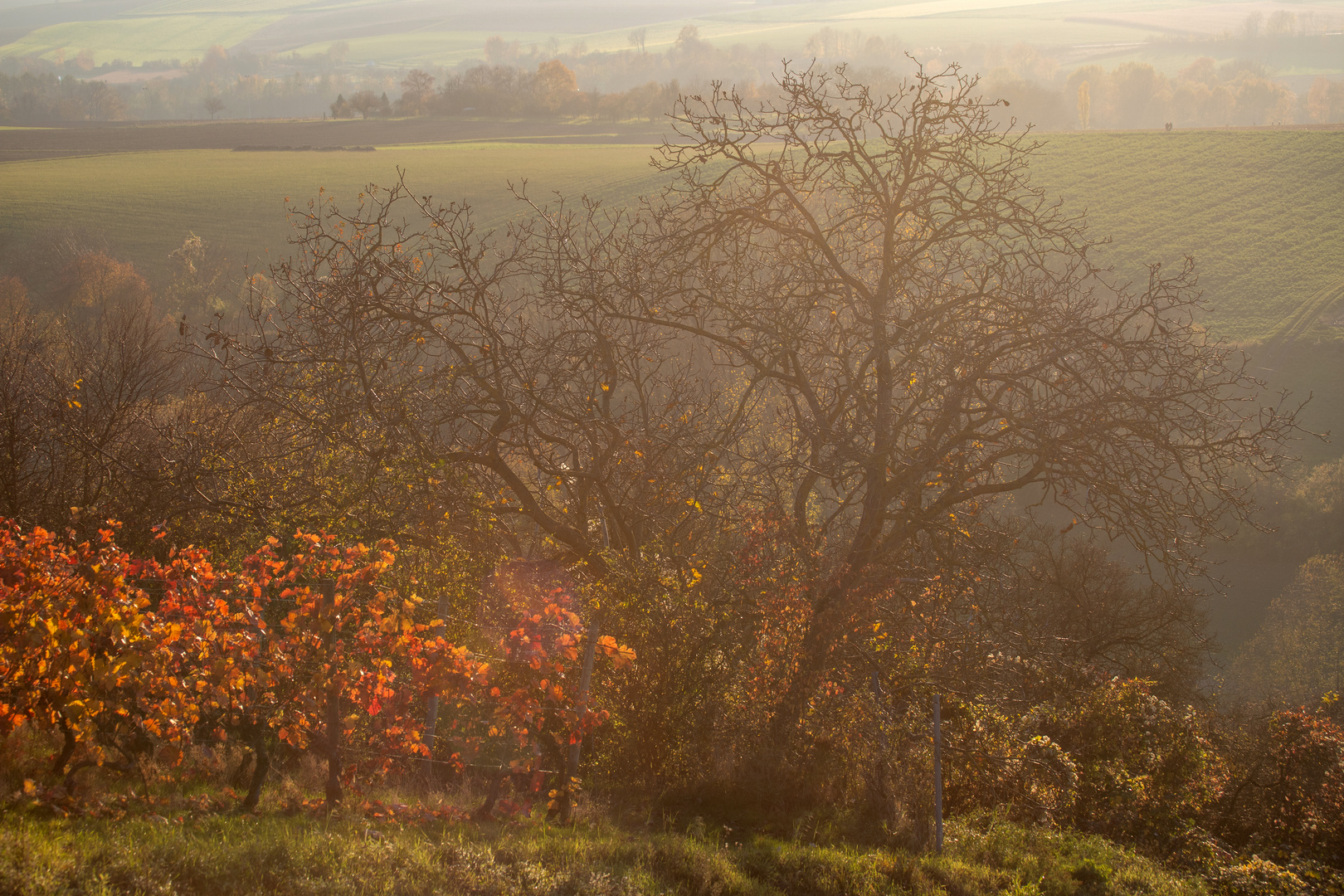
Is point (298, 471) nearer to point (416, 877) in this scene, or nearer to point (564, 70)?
point (416, 877)

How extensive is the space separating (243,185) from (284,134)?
24.5 meters

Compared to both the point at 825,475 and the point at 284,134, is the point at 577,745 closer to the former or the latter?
→ the point at 825,475

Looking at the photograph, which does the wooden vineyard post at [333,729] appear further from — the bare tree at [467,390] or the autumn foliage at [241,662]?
the bare tree at [467,390]

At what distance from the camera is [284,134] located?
80.1 meters

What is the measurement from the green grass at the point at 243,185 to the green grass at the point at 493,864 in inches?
1787

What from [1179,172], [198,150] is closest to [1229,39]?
[1179,172]

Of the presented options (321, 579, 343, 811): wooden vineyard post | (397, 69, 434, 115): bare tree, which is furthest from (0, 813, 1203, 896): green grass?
(397, 69, 434, 115): bare tree

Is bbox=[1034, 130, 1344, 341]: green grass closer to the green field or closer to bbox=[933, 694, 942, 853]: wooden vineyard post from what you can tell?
the green field

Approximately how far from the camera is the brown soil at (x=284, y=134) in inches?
2874

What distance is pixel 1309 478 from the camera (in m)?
36.0

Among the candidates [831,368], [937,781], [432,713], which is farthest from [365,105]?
[937,781]

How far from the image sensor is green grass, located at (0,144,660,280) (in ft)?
166

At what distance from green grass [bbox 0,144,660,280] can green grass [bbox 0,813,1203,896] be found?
45384 mm

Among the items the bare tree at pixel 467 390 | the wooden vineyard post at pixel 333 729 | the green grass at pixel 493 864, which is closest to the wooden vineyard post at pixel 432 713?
the bare tree at pixel 467 390
